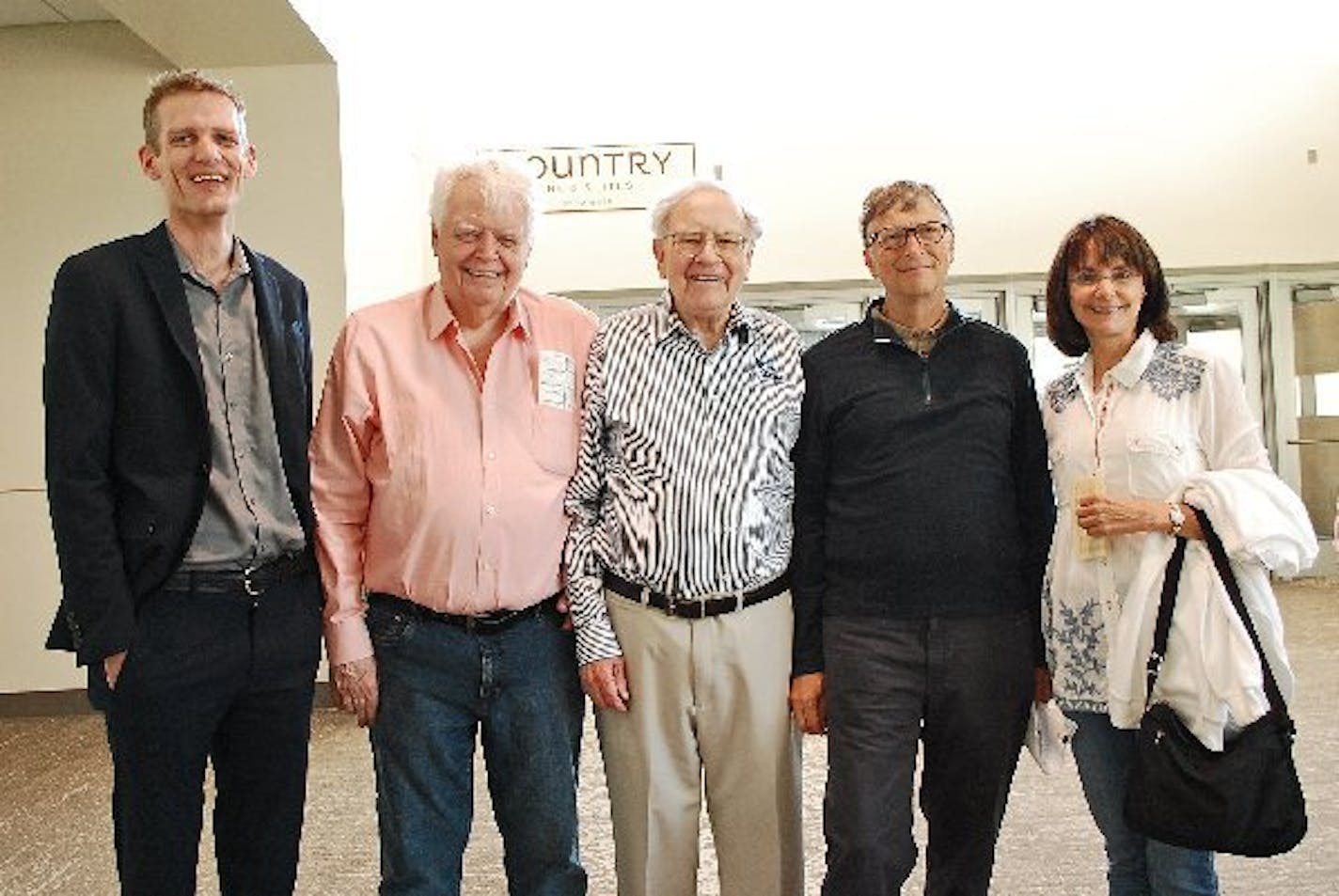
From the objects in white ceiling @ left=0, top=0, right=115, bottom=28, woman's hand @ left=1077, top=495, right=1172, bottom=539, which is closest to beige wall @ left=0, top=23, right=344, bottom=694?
white ceiling @ left=0, top=0, right=115, bottom=28

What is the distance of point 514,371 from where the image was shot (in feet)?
7.26

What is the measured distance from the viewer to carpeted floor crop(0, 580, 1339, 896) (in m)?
3.19

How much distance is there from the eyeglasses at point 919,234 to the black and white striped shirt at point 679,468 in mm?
316

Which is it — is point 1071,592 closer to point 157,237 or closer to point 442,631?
point 442,631

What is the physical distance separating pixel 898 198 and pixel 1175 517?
2.66ft

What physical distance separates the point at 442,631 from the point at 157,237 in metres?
0.89

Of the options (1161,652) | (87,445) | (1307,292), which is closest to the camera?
(87,445)

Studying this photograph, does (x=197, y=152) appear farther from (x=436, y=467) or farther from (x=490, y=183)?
(x=436, y=467)

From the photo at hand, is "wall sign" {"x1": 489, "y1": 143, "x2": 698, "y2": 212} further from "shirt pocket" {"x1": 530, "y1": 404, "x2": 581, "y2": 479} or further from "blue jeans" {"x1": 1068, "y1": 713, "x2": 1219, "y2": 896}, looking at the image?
"blue jeans" {"x1": 1068, "y1": 713, "x2": 1219, "y2": 896}

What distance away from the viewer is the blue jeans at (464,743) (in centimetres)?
216

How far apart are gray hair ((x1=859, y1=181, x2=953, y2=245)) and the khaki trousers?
2.61 ft

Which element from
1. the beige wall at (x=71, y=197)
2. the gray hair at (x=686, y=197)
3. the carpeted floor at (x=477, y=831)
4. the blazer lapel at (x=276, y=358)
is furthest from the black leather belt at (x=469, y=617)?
the beige wall at (x=71, y=197)

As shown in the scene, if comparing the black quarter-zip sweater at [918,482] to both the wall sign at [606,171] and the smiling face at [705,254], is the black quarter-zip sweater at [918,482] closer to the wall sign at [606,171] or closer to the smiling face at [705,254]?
the smiling face at [705,254]

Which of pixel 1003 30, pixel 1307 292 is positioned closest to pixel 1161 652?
pixel 1003 30
